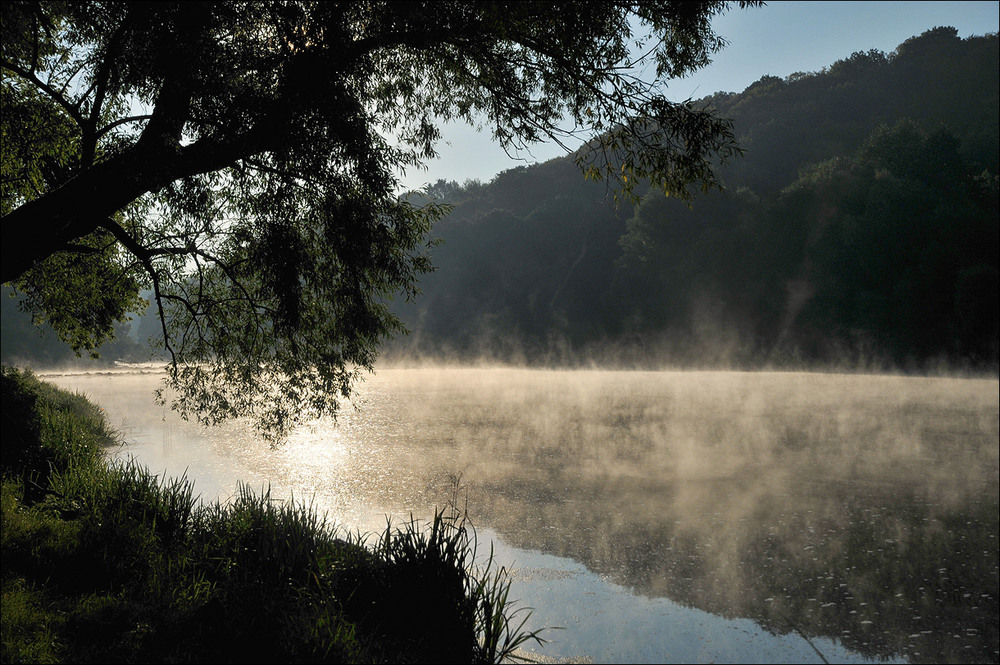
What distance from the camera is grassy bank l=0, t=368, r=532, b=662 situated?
5.77 meters

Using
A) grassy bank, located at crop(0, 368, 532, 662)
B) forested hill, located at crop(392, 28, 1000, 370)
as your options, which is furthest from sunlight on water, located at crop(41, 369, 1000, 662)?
forested hill, located at crop(392, 28, 1000, 370)

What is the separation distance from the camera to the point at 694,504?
42.1ft

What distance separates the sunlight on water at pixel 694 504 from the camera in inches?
306

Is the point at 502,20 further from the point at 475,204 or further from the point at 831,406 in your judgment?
the point at 475,204

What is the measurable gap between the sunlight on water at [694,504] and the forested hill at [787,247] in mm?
14434

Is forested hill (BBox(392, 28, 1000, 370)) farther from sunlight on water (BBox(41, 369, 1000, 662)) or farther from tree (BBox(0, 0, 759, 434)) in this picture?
tree (BBox(0, 0, 759, 434))

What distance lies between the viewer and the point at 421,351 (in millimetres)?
80500

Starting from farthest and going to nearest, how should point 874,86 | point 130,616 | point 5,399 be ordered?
point 874,86 < point 5,399 < point 130,616

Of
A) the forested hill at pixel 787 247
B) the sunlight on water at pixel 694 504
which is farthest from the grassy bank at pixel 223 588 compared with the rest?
the forested hill at pixel 787 247

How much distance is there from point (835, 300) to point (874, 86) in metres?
39.0

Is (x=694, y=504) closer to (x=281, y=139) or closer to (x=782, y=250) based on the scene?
(x=281, y=139)

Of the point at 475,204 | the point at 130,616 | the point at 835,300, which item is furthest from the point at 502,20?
the point at 475,204

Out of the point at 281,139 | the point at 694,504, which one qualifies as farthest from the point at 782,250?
the point at 281,139

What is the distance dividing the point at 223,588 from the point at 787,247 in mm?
52306
